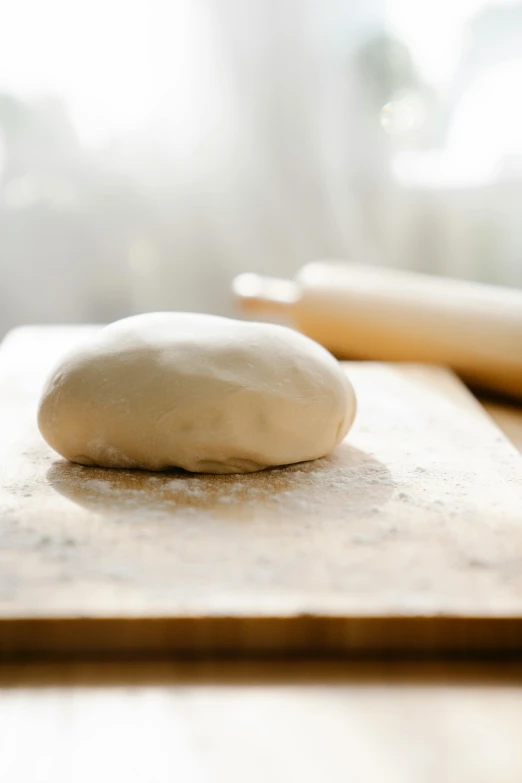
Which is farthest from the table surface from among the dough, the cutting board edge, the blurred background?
the blurred background

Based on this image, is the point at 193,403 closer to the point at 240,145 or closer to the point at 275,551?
the point at 275,551

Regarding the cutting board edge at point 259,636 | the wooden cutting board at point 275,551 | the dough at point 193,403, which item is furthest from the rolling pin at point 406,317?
the cutting board edge at point 259,636

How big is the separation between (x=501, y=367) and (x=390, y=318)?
0.87 feet

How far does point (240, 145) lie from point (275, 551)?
1.64 m

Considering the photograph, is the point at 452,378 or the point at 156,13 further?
the point at 156,13

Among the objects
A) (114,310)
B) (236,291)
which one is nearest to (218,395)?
(236,291)

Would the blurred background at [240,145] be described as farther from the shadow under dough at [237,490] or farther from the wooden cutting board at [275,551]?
the shadow under dough at [237,490]

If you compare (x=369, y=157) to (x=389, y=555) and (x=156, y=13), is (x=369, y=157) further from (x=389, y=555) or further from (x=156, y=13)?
(x=389, y=555)

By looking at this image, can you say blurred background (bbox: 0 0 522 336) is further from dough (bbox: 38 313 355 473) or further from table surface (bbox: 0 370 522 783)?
table surface (bbox: 0 370 522 783)

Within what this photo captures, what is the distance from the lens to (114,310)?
7.57 feet

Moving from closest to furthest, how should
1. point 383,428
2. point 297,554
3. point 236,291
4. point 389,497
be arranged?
point 297,554
point 389,497
point 383,428
point 236,291

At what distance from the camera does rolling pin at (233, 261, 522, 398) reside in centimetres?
161

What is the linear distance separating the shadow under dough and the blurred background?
1.26m

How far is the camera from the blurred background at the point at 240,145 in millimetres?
2111
